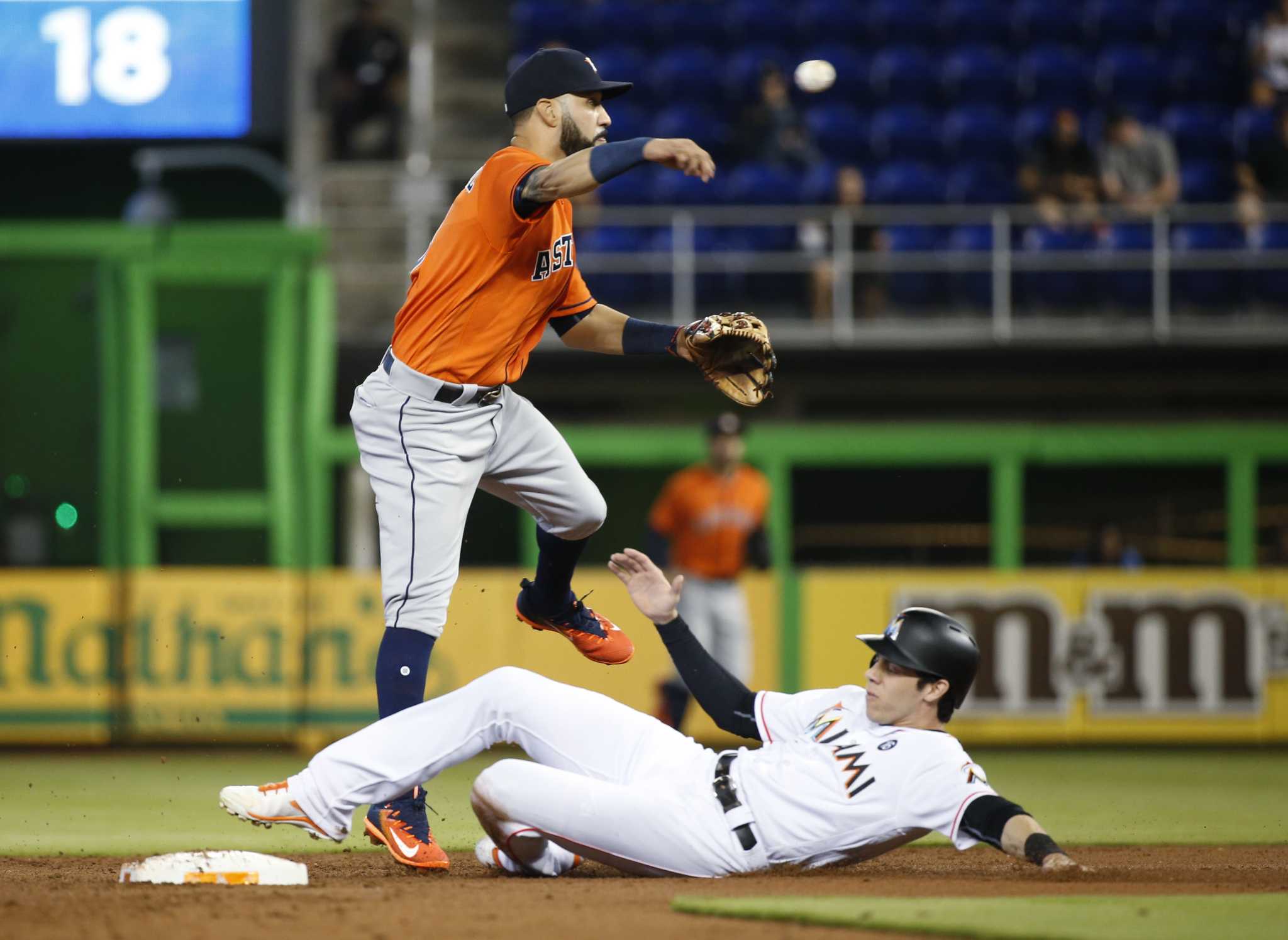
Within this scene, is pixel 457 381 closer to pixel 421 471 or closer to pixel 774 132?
pixel 421 471

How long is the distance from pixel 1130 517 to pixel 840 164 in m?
3.64

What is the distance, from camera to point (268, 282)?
35.6ft

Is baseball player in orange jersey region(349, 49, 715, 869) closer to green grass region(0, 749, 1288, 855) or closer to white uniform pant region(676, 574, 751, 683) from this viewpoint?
green grass region(0, 749, 1288, 855)

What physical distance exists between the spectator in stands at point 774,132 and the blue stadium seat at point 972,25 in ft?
6.93

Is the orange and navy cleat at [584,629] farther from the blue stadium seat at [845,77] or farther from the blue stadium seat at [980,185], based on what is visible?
the blue stadium seat at [845,77]

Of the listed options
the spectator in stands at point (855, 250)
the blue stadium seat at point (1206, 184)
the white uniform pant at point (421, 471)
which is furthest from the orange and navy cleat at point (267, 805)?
the blue stadium seat at point (1206, 184)

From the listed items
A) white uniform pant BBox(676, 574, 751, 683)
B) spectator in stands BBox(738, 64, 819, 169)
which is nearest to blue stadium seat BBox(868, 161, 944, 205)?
spectator in stands BBox(738, 64, 819, 169)

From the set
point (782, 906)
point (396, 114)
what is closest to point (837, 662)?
point (396, 114)

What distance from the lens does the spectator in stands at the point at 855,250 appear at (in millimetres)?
11977

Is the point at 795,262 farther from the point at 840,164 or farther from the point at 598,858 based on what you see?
the point at 598,858

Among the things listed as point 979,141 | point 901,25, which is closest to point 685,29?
point 901,25

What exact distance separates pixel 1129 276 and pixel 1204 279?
22.0 inches

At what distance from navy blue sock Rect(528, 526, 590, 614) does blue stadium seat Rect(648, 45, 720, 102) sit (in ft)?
30.2

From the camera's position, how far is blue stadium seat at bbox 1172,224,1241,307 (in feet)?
41.0
